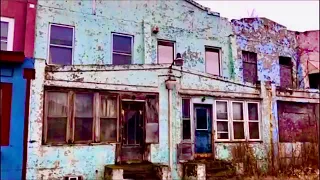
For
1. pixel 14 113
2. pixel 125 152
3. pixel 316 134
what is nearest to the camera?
pixel 14 113

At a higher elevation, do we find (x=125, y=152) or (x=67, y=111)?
(x=67, y=111)

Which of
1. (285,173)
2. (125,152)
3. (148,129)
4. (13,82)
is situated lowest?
(285,173)

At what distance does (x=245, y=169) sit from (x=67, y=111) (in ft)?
22.9

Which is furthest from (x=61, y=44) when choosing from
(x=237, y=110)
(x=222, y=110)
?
(x=237, y=110)

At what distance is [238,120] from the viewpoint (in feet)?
47.1

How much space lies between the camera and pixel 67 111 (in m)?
11.0

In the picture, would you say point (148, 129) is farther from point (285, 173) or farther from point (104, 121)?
point (285, 173)

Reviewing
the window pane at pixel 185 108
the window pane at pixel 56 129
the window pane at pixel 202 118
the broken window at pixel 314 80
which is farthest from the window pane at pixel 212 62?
the window pane at pixel 56 129

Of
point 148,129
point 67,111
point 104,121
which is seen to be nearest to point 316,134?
point 148,129

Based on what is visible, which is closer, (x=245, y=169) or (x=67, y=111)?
(x=67, y=111)

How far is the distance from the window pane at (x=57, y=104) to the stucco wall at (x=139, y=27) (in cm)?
273

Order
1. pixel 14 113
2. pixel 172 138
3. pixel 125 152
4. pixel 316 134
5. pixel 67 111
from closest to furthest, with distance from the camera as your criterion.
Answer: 1. pixel 14 113
2. pixel 67 111
3. pixel 125 152
4. pixel 172 138
5. pixel 316 134

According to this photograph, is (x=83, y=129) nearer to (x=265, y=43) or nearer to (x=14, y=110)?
(x=14, y=110)

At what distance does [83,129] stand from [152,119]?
2.51m
